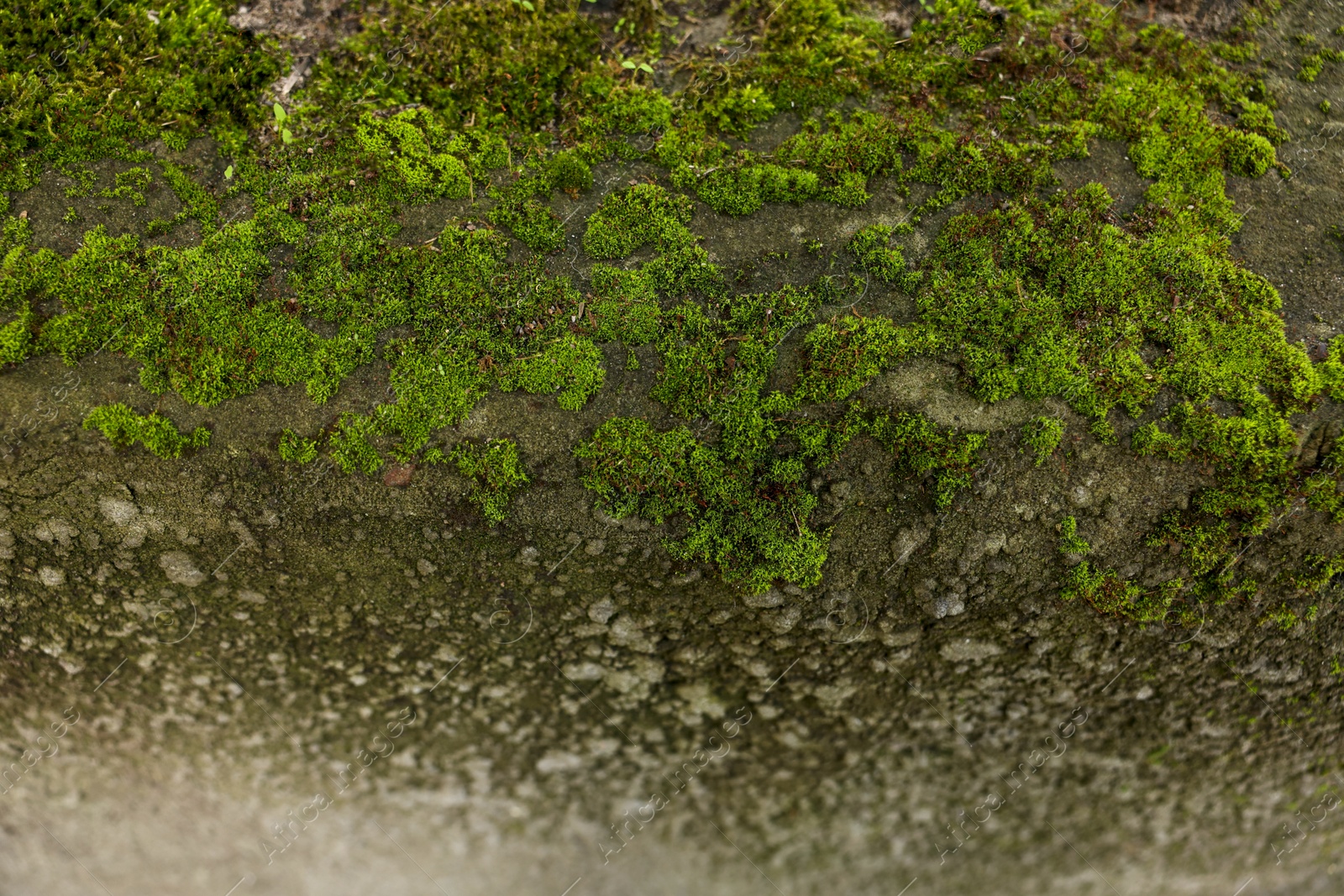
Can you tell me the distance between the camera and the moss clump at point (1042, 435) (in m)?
3.17

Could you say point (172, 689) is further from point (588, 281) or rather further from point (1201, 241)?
point (1201, 241)

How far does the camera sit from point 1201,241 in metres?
3.34

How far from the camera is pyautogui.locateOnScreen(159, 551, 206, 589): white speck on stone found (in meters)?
3.40

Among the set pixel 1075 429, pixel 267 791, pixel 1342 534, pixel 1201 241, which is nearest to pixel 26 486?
pixel 267 791

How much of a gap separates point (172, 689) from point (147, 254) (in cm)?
258

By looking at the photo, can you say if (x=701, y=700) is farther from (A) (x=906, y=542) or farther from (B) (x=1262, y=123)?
(B) (x=1262, y=123)

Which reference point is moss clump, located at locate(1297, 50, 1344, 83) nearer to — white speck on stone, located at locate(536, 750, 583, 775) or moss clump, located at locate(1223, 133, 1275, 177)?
moss clump, located at locate(1223, 133, 1275, 177)

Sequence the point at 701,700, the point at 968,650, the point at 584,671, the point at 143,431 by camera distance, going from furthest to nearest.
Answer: the point at 701,700 → the point at 584,671 → the point at 968,650 → the point at 143,431

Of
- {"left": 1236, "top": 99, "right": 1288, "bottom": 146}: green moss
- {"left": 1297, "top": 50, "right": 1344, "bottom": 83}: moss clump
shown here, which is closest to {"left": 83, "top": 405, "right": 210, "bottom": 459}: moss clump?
{"left": 1236, "top": 99, "right": 1288, "bottom": 146}: green moss

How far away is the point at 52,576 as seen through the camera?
352cm

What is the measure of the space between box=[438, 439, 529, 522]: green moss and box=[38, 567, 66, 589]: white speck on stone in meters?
2.12

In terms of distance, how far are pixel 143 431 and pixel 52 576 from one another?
114cm

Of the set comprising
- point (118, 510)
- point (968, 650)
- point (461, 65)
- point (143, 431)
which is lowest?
point (968, 650)

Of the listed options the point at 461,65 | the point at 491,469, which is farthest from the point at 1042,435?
the point at 461,65
